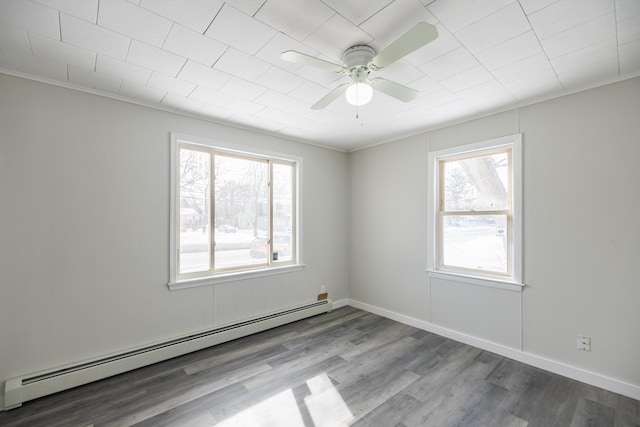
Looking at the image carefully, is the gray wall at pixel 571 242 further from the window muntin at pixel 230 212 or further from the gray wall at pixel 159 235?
the window muntin at pixel 230 212

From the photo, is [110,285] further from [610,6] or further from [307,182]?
[610,6]

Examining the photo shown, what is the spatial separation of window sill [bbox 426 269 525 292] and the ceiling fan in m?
2.19

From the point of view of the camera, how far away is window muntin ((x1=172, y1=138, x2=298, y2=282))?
3.20 m

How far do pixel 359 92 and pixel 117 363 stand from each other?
3078mm

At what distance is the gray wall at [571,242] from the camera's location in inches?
91.5

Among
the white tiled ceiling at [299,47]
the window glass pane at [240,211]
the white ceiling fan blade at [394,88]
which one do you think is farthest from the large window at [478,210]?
the window glass pane at [240,211]

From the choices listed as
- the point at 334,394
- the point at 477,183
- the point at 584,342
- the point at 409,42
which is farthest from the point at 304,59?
the point at 584,342

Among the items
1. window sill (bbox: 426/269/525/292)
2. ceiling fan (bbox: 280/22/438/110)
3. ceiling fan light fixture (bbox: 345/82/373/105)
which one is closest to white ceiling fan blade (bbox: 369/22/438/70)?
ceiling fan (bbox: 280/22/438/110)

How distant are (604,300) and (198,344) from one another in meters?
3.84

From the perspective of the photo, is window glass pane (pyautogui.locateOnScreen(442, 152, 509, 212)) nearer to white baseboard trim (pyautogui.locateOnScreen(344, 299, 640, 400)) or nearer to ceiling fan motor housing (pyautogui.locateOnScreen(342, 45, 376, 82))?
white baseboard trim (pyautogui.locateOnScreen(344, 299, 640, 400))

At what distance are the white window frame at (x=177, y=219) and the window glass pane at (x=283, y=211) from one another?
0.29 feet

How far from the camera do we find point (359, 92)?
195 centimetres

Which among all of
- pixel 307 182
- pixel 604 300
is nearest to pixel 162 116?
pixel 307 182

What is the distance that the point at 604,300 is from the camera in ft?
7.92
